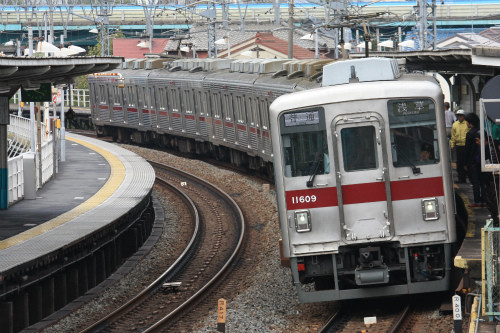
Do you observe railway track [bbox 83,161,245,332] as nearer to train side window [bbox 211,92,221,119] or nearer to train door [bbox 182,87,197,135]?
train side window [bbox 211,92,221,119]

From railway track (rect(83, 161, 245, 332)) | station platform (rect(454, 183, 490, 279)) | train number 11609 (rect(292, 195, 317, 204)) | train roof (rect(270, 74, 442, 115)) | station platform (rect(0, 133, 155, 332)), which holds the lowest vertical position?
railway track (rect(83, 161, 245, 332))

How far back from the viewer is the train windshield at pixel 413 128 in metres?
12.6

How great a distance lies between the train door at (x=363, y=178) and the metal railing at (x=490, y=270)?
159 cm

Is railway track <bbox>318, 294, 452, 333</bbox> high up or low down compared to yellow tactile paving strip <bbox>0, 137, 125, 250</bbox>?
down

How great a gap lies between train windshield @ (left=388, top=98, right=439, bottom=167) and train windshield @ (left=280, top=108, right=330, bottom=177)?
85 centimetres

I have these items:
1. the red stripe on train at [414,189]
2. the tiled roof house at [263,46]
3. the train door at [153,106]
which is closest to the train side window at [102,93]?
the train door at [153,106]

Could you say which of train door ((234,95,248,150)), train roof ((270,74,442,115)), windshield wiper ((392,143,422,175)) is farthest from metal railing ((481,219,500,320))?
train door ((234,95,248,150))

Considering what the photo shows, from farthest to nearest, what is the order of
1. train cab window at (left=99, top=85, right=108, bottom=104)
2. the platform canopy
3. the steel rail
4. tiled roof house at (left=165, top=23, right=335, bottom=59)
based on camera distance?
tiled roof house at (left=165, top=23, right=335, bottom=59)
train cab window at (left=99, top=85, right=108, bottom=104)
the platform canopy
the steel rail

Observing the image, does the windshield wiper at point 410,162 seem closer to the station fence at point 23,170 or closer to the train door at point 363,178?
the train door at point 363,178

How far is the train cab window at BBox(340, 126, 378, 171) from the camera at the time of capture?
41.3 ft

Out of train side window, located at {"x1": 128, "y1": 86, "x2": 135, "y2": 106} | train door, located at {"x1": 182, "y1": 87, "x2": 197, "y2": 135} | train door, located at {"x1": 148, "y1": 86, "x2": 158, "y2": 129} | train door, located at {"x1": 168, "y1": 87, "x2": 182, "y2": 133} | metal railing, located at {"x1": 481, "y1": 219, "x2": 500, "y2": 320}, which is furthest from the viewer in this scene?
train side window, located at {"x1": 128, "y1": 86, "x2": 135, "y2": 106}

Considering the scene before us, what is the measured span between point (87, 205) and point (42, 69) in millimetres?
3740

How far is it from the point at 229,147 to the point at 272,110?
58.5ft

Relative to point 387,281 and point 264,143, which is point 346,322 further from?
point 264,143
